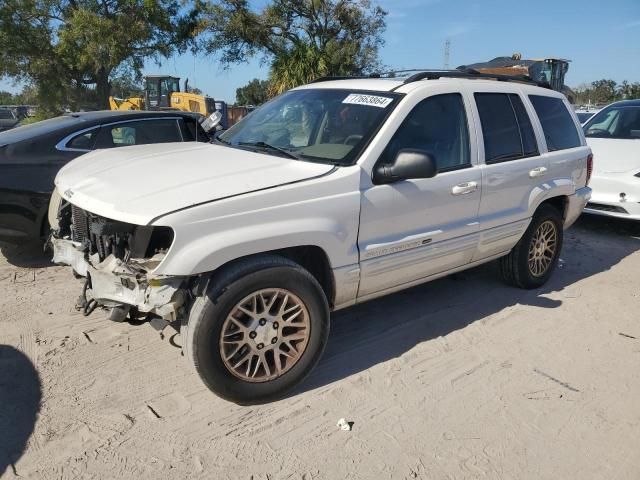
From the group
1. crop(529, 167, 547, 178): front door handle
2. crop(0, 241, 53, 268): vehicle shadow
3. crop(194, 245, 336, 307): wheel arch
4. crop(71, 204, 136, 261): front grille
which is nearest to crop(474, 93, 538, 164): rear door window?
crop(529, 167, 547, 178): front door handle

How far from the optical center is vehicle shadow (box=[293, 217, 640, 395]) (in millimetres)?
3619

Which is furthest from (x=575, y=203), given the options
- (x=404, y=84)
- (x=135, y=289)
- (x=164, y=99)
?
(x=164, y=99)

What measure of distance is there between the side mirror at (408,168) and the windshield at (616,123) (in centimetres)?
629

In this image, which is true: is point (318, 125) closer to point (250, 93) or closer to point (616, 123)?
point (616, 123)

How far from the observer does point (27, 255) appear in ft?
18.0

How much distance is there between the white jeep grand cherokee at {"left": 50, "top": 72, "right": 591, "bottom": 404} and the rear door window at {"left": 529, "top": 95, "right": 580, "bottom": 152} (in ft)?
0.98

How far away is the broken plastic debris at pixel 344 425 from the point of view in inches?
113

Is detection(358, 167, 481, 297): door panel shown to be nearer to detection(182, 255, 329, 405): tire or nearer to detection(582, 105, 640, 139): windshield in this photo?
detection(182, 255, 329, 405): tire

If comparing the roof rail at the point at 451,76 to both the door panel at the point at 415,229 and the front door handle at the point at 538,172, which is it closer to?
the door panel at the point at 415,229

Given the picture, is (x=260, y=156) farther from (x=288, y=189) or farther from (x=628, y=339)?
(x=628, y=339)

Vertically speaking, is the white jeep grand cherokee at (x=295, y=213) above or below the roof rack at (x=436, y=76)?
below

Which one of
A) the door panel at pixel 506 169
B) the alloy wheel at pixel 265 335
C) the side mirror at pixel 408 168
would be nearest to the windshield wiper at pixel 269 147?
the side mirror at pixel 408 168

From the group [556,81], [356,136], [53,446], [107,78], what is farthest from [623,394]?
[107,78]

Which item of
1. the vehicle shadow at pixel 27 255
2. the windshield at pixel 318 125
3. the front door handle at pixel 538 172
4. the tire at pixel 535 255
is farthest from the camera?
the vehicle shadow at pixel 27 255
